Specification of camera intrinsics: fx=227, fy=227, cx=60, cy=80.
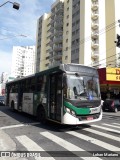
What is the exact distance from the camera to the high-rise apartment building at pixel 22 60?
291 ft

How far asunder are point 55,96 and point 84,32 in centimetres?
5405

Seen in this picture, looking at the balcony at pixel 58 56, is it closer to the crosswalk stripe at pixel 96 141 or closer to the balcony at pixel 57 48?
the balcony at pixel 57 48

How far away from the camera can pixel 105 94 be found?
33219mm

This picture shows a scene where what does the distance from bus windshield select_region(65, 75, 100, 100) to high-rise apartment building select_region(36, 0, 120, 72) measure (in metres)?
49.0

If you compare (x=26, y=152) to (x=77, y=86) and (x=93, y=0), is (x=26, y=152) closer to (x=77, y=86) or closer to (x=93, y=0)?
(x=77, y=86)

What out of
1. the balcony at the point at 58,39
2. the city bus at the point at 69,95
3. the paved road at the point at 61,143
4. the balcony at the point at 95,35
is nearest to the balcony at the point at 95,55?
the balcony at the point at 95,35

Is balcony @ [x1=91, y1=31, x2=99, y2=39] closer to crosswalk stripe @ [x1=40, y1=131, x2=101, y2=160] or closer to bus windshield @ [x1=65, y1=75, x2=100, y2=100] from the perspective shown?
bus windshield @ [x1=65, y1=75, x2=100, y2=100]

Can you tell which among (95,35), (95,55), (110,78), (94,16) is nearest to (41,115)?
(110,78)

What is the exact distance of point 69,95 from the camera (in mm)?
9984

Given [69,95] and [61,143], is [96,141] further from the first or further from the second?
[69,95]

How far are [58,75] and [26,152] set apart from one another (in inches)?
186

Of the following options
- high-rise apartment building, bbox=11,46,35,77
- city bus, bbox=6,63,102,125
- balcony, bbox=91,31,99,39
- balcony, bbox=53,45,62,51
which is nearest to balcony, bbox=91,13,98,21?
balcony, bbox=91,31,99,39

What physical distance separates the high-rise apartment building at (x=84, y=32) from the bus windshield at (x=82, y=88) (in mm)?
48963

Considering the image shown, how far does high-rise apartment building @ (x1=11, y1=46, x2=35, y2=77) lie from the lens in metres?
88.8
